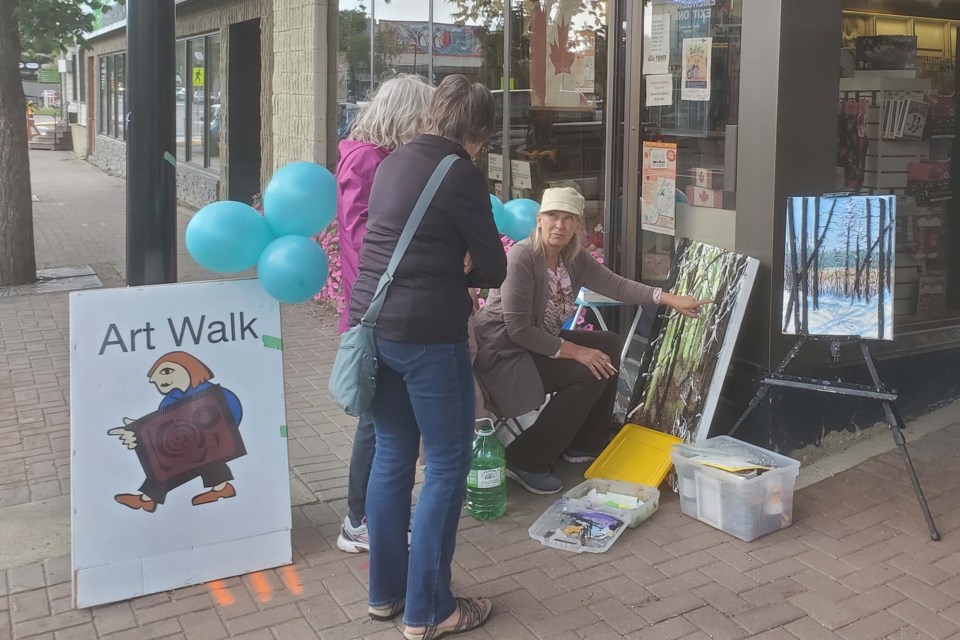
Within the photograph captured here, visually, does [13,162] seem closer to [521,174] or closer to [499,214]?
[521,174]

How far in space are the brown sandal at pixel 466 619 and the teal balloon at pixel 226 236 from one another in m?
1.41

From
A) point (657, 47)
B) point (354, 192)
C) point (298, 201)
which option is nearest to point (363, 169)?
point (354, 192)

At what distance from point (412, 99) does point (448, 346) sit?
1.02m

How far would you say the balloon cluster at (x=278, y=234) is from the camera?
11.1 ft

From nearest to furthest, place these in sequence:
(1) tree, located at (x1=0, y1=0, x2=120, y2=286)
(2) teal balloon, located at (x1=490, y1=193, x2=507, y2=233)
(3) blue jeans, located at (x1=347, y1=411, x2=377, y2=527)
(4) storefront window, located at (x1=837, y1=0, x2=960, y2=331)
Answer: (3) blue jeans, located at (x1=347, y1=411, x2=377, y2=527)
(2) teal balloon, located at (x1=490, y1=193, x2=507, y2=233)
(4) storefront window, located at (x1=837, y1=0, x2=960, y2=331)
(1) tree, located at (x1=0, y1=0, x2=120, y2=286)

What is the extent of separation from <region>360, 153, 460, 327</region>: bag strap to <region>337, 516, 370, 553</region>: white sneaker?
3.92 ft

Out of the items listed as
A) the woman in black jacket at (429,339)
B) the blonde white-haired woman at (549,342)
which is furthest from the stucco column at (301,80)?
the woman in black jacket at (429,339)

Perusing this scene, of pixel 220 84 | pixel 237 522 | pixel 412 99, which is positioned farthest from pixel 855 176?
pixel 220 84

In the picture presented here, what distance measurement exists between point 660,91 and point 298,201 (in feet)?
8.17

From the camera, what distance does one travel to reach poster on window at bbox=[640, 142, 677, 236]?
5.24m

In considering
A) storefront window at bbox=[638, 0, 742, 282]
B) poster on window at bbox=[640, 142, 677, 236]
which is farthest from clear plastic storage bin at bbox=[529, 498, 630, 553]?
poster on window at bbox=[640, 142, 677, 236]

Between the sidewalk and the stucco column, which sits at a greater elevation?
the stucco column

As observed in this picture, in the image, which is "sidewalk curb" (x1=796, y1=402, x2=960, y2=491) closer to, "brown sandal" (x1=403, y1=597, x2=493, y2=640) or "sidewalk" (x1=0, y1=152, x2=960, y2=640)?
"sidewalk" (x1=0, y1=152, x2=960, y2=640)

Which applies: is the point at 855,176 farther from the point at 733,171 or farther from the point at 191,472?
the point at 191,472
